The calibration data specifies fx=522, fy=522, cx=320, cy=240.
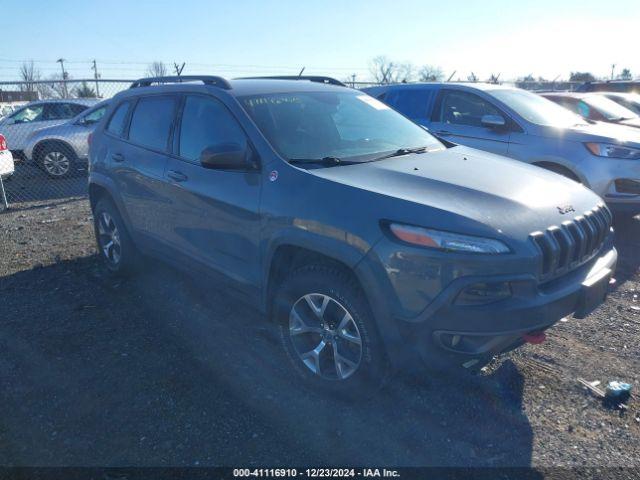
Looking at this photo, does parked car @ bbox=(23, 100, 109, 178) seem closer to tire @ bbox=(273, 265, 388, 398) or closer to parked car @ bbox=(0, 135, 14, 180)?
parked car @ bbox=(0, 135, 14, 180)

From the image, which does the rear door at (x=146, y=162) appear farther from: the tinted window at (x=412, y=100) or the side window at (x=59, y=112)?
the side window at (x=59, y=112)

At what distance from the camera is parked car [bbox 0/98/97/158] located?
38.5 feet

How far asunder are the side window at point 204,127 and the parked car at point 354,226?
13mm

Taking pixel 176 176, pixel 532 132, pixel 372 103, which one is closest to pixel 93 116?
pixel 176 176

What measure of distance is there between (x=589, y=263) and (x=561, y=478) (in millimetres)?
1193

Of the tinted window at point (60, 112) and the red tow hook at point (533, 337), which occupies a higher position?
the tinted window at point (60, 112)

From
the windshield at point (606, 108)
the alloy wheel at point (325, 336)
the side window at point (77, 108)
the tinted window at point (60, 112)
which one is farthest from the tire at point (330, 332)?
the tinted window at point (60, 112)

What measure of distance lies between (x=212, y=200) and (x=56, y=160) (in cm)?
890

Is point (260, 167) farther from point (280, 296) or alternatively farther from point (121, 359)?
point (121, 359)

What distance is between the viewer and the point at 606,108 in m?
9.13

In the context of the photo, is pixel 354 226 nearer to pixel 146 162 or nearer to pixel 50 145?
pixel 146 162

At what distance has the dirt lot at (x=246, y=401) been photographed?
275 cm

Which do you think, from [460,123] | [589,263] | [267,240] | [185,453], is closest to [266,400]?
[185,453]

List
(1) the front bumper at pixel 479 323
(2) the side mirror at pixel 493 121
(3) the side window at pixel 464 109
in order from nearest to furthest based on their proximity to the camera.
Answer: (1) the front bumper at pixel 479 323 < (2) the side mirror at pixel 493 121 < (3) the side window at pixel 464 109
